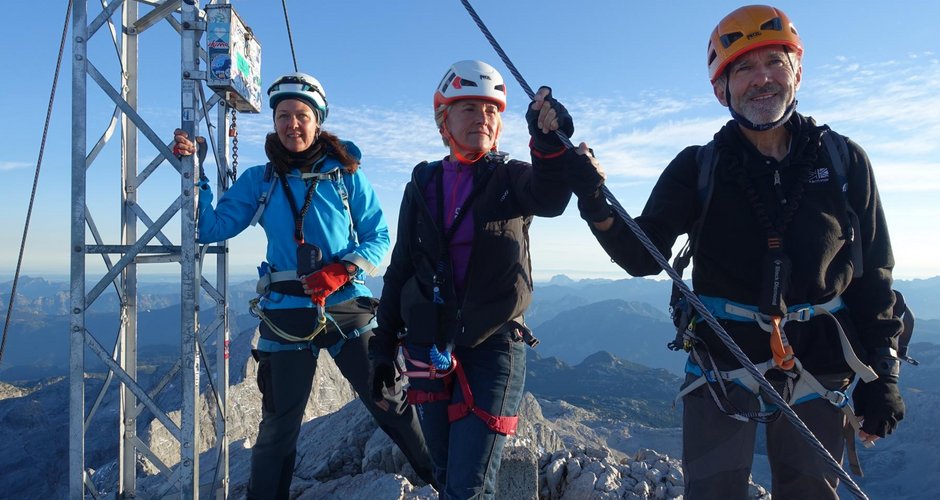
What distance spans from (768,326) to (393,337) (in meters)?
2.28

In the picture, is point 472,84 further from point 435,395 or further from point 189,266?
point 189,266

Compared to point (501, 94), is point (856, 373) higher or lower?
lower

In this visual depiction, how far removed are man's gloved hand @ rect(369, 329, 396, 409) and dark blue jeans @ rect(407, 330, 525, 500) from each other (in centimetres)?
35

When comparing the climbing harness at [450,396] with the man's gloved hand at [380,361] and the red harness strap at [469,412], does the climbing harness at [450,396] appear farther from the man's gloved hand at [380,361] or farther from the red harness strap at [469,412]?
the man's gloved hand at [380,361]

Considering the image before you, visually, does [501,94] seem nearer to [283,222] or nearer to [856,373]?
[283,222]

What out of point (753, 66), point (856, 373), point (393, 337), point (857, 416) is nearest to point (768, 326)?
point (856, 373)

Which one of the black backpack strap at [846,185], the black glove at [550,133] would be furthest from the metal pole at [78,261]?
the black backpack strap at [846,185]

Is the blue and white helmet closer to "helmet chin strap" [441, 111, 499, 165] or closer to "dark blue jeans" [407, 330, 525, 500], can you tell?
"helmet chin strap" [441, 111, 499, 165]

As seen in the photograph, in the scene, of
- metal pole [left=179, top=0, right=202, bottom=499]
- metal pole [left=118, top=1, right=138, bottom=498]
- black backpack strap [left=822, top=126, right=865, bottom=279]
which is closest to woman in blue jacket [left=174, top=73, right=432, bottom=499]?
metal pole [left=179, top=0, right=202, bottom=499]

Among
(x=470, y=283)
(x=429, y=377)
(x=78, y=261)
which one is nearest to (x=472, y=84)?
(x=470, y=283)

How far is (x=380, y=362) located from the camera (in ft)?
12.1

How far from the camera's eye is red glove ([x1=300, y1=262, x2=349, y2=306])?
4.24 metres

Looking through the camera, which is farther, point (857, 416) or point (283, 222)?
point (283, 222)

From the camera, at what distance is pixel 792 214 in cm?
287
